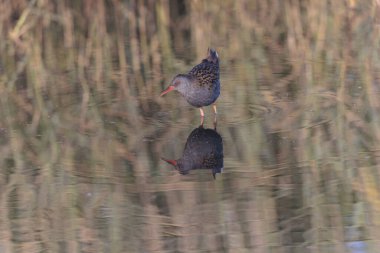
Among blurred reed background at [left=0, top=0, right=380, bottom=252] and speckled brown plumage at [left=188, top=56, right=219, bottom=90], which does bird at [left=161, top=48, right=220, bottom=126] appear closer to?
speckled brown plumage at [left=188, top=56, right=219, bottom=90]

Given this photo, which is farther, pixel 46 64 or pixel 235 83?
pixel 46 64

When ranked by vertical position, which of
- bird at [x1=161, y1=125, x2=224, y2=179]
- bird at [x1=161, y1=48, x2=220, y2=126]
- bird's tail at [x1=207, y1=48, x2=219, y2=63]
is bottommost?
bird at [x1=161, y1=125, x2=224, y2=179]

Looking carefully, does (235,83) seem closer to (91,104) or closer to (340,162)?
(91,104)

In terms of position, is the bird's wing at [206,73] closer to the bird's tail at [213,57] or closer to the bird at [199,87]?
the bird at [199,87]

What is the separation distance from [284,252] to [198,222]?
0.70m

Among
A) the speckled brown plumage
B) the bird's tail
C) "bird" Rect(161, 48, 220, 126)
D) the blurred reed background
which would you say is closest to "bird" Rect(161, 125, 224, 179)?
the blurred reed background

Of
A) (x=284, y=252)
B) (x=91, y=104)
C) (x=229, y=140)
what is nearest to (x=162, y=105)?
(x=91, y=104)

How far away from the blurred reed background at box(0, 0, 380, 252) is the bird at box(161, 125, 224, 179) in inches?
3.0

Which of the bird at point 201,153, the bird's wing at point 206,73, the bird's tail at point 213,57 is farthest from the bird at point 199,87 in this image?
the bird's tail at point 213,57

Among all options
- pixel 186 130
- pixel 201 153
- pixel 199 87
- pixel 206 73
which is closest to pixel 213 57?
pixel 206 73

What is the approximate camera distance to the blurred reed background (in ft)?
16.7

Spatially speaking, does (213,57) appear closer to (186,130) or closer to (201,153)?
(186,130)

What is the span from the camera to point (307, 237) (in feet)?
15.9

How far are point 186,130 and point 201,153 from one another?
0.54 metres
